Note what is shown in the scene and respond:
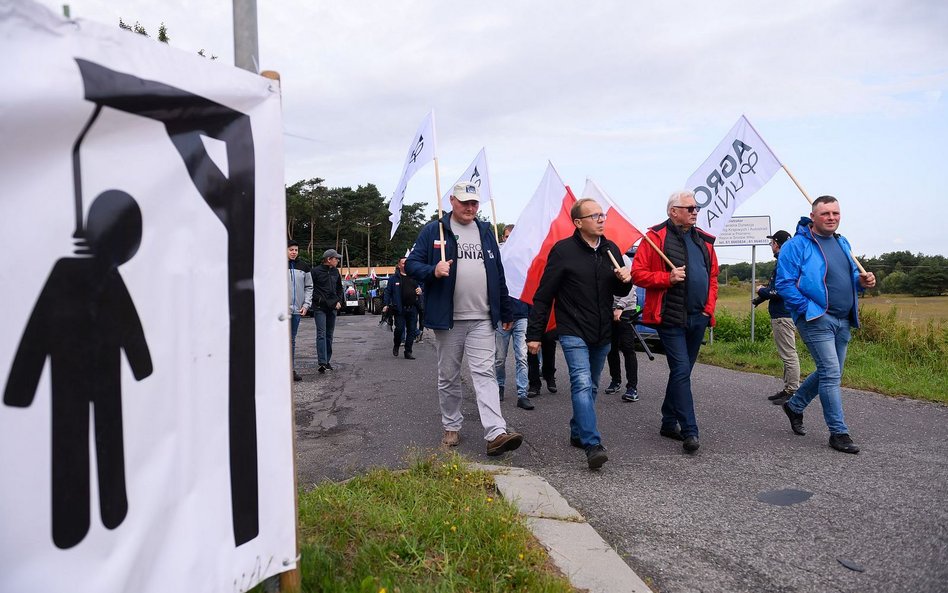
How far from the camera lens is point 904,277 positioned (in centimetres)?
1986

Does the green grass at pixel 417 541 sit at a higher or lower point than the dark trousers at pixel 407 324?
lower

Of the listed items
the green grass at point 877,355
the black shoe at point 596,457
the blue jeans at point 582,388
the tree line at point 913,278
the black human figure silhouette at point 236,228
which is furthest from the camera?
the tree line at point 913,278

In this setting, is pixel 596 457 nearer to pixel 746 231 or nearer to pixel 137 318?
pixel 137 318

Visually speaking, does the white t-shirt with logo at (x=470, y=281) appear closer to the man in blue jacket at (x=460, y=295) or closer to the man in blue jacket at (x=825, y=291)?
the man in blue jacket at (x=460, y=295)

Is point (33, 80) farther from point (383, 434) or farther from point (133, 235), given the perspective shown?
point (383, 434)

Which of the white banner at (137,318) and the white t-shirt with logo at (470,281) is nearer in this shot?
the white banner at (137,318)

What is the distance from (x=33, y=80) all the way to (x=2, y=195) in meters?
0.31

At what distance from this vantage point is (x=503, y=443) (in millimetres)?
4922

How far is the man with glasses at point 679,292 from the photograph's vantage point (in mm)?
5457

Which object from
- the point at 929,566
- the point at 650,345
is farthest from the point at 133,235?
the point at 650,345

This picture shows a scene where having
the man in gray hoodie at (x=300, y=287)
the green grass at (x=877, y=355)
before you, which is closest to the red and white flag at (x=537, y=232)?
the man in gray hoodie at (x=300, y=287)

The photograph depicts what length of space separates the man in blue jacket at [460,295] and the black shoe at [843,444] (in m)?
2.74

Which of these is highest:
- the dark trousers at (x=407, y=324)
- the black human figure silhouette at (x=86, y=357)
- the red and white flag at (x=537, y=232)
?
the red and white flag at (x=537, y=232)

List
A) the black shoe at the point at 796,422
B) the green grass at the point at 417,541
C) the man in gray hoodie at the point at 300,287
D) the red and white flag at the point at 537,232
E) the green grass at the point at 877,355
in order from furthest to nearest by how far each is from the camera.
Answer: the man in gray hoodie at the point at 300,287 → the green grass at the point at 877,355 → the red and white flag at the point at 537,232 → the black shoe at the point at 796,422 → the green grass at the point at 417,541
